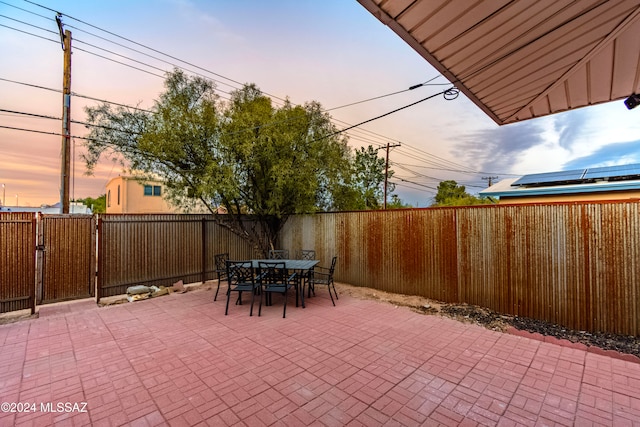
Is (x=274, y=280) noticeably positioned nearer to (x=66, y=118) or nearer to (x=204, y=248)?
(x=204, y=248)

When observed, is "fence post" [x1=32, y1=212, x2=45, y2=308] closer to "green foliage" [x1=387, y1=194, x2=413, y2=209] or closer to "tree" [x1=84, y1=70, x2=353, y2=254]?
"tree" [x1=84, y1=70, x2=353, y2=254]

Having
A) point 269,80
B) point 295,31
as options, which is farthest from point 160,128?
point 295,31

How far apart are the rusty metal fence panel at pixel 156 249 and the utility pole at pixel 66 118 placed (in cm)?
121

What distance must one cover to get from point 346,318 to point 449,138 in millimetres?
9286

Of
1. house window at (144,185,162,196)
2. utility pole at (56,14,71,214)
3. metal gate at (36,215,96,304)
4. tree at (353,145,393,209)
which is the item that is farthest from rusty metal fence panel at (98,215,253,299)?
house window at (144,185,162,196)

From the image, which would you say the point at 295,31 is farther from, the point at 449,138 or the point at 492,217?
the point at 449,138

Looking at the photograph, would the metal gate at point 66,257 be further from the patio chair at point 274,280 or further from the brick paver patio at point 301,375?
the patio chair at point 274,280

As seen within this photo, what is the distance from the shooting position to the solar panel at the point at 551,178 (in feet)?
23.1

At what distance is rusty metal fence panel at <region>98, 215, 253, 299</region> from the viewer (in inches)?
224

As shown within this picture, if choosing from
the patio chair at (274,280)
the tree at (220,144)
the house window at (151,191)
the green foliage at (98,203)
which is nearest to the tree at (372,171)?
the tree at (220,144)

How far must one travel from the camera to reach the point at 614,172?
6.68 meters

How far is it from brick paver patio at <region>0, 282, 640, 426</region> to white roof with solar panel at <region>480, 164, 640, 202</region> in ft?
16.6

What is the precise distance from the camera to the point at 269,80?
7531 millimetres

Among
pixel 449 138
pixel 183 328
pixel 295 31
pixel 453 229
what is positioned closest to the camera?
pixel 183 328
